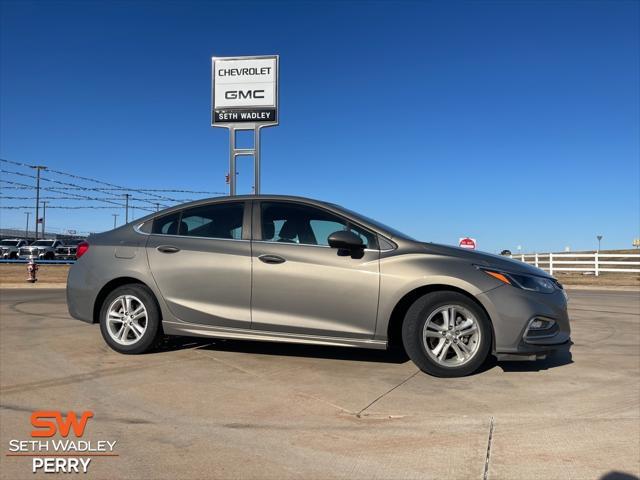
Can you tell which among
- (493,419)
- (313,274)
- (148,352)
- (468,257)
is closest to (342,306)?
(313,274)

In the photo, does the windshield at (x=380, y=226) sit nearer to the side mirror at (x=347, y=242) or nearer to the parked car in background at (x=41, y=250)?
the side mirror at (x=347, y=242)

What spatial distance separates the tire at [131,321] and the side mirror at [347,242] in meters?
1.92

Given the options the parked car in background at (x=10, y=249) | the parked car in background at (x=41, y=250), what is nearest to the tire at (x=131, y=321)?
the parked car in background at (x=41, y=250)

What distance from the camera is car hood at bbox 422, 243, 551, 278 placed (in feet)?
14.2

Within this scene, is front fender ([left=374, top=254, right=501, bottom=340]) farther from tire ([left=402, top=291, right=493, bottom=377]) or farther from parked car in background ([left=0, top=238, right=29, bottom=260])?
parked car in background ([left=0, top=238, right=29, bottom=260])

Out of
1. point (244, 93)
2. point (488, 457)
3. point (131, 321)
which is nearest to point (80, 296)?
point (131, 321)

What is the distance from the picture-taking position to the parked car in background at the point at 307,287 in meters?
4.22

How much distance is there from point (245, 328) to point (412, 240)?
5.78 feet

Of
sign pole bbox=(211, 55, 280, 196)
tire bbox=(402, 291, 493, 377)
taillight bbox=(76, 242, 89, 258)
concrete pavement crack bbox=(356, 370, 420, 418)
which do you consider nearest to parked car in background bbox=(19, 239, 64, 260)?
sign pole bbox=(211, 55, 280, 196)

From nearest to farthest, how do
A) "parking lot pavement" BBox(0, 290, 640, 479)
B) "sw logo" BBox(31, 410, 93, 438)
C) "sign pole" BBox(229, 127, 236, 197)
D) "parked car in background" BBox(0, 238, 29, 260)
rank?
"parking lot pavement" BBox(0, 290, 640, 479) < "sw logo" BBox(31, 410, 93, 438) < "sign pole" BBox(229, 127, 236, 197) < "parked car in background" BBox(0, 238, 29, 260)

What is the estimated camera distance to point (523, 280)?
169 inches

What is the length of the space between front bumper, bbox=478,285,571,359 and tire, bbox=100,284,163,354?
123 inches

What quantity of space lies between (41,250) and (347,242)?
4338 centimetres

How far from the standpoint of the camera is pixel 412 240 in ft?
15.0
